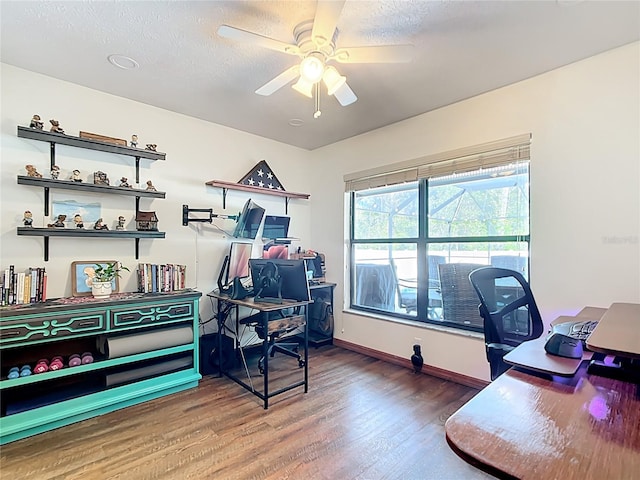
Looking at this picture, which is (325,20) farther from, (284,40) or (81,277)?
(81,277)

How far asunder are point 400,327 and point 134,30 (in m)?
3.46

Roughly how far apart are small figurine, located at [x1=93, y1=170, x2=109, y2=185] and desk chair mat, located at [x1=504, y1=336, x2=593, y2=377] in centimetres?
322

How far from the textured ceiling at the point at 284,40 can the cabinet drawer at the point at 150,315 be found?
76.0 inches

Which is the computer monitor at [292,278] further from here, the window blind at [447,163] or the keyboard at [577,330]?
the keyboard at [577,330]

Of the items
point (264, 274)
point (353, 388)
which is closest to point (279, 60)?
point (264, 274)

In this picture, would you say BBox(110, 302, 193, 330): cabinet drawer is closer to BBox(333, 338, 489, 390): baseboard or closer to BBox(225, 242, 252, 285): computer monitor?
BBox(225, 242, 252, 285): computer monitor

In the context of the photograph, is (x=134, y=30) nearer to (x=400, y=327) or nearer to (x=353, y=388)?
(x=353, y=388)

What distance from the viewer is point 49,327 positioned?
2324 millimetres

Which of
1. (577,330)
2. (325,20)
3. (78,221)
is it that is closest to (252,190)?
(78,221)

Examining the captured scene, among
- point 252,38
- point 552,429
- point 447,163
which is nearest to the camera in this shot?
point 552,429

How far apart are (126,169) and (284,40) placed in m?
1.96

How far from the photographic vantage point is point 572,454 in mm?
749

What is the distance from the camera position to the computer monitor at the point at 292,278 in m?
2.94

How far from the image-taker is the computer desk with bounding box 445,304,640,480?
2.32ft
